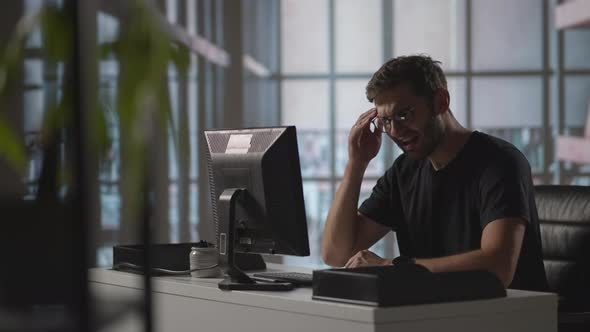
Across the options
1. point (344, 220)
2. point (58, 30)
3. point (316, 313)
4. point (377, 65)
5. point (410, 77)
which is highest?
point (377, 65)

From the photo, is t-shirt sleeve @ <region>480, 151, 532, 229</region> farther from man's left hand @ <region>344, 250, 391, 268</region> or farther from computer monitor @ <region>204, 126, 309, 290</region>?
computer monitor @ <region>204, 126, 309, 290</region>

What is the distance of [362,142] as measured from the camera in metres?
2.57

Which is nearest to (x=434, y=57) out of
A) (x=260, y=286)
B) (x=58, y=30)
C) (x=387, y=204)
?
(x=387, y=204)

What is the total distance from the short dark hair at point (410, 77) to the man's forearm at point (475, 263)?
0.53 metres

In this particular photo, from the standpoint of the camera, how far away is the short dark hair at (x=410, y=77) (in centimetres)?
237

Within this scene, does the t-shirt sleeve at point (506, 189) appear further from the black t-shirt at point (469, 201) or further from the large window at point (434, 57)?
the large window at point (434, 57)

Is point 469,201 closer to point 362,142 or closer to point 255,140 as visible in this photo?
point 362,142

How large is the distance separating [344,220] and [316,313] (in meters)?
0.83

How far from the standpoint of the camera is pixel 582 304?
2420 millimetres

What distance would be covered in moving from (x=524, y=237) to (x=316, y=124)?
14.3 ft

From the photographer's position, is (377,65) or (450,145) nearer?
(450,145)

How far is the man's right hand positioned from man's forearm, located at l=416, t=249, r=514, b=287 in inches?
22.1

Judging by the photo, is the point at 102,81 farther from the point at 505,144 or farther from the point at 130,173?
the point at 505,144

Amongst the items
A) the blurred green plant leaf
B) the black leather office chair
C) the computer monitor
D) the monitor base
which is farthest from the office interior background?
the blurred green plant leaf
